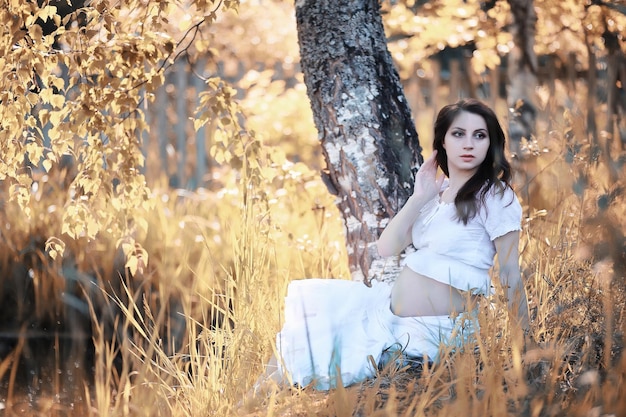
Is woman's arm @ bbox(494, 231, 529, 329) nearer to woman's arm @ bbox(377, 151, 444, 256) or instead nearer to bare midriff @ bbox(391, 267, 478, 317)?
bare midriff @ bbox(391, 267, 478, 317)

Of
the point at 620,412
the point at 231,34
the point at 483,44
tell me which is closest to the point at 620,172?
the point at 620,412

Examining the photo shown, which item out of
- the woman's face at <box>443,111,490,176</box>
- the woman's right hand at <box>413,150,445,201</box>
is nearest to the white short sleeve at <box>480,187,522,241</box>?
the woman's face at <box>443,111,490,176</box>

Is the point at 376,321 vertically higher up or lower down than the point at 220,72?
lower down

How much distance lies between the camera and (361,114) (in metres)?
3.25

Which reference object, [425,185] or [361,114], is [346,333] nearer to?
[425,185]

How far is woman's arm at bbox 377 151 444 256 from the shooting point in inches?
111

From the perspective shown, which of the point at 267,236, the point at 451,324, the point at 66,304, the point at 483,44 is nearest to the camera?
the point at 451,324

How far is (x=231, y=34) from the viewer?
9.26 m

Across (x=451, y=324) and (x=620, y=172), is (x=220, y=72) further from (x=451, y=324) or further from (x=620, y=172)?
(x=620, y=172)

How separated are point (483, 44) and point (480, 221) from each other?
3.07 m

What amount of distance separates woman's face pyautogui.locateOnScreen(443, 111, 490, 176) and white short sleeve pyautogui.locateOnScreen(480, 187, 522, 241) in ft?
0.44

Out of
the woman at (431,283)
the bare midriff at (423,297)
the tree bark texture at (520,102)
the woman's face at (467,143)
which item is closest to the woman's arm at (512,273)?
the woman at (431,283)

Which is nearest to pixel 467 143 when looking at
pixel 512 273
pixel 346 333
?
pixel 512 273

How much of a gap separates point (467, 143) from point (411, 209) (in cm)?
30
